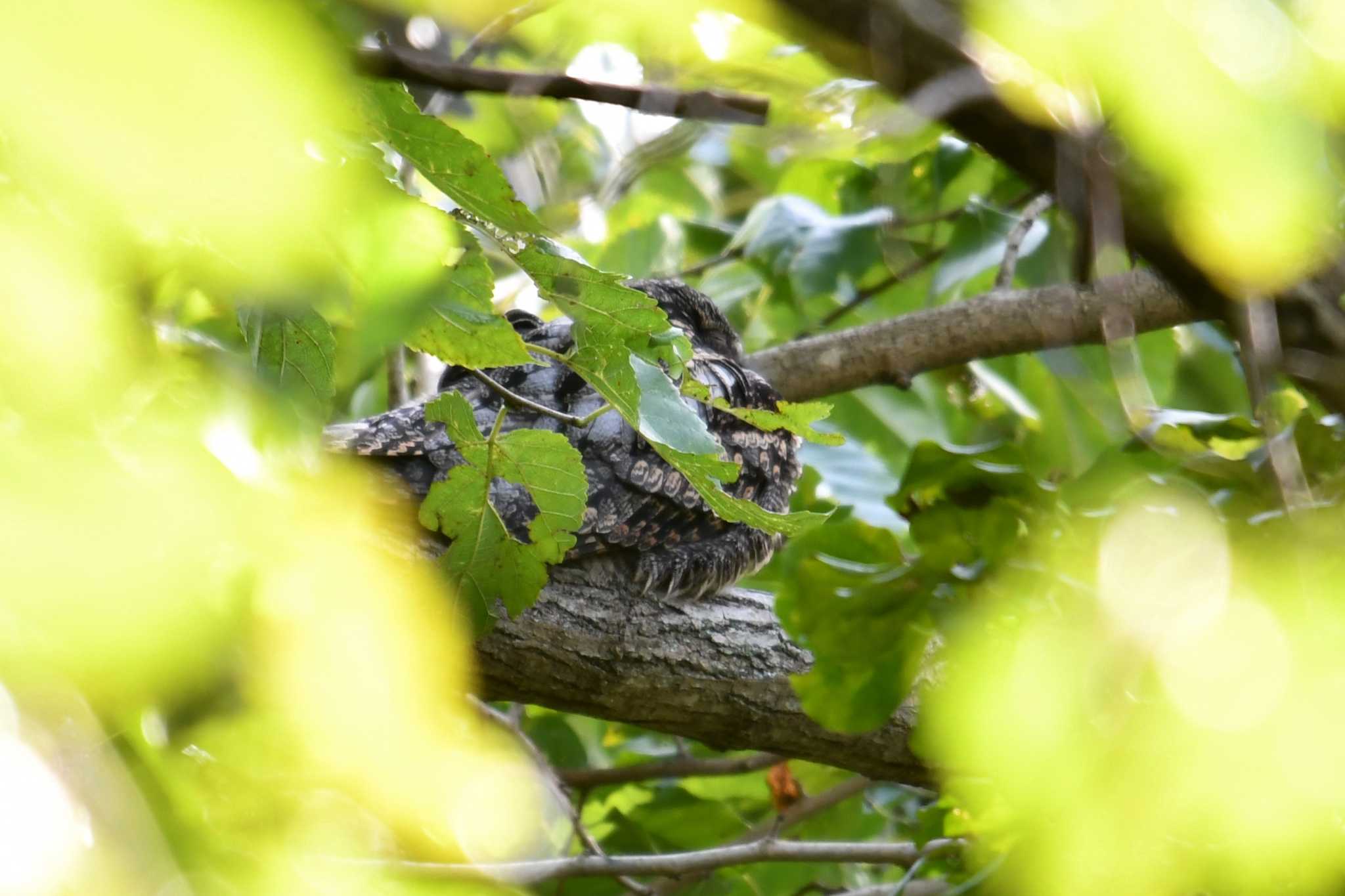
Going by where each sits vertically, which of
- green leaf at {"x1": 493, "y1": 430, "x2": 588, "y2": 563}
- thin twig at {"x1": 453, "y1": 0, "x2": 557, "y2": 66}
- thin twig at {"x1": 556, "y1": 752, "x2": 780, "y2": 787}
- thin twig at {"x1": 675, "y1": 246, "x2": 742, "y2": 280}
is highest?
thin twig at {"x1": 453, "y1": 0, "x2": 557, "y2": 66}

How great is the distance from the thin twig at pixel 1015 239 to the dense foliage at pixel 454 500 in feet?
2.68

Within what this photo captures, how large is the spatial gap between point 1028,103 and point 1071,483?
2.76 ft

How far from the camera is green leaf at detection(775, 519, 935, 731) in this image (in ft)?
3.89

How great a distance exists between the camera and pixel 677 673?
1.88 metres

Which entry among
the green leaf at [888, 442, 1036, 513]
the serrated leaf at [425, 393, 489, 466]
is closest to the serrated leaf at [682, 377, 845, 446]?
the green leaf at [888, 442, 1036, 513]

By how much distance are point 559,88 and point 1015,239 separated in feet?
6.68

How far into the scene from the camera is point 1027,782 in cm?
75

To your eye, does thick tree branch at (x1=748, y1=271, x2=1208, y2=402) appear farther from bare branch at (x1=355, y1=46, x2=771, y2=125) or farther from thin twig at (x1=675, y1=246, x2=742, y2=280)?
bare branch at (x1=355, y1=46, x2=771, y2=125)

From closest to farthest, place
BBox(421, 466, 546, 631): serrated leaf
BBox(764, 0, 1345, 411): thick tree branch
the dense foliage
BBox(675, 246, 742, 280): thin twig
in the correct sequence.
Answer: the dense foliage < BBox(764, 0, 1345, 411): thick tree branch < BBox(421, 466, 546, 631): serrated leaf < BBox(675, 246, 742, 280): thin twig

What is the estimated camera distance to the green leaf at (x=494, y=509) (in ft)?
4.35

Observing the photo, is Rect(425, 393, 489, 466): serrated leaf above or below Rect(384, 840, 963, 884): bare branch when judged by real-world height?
above

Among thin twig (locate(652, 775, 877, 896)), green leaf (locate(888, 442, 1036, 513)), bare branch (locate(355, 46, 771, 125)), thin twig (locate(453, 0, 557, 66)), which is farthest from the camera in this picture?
thin twig (locate(652, 775, 877, 896))

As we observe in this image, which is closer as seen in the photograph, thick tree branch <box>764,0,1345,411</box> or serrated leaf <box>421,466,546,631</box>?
thick tree branch <box>764,0,1345,411</box>

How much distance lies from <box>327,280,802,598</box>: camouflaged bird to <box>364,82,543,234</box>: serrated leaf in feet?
3.21
